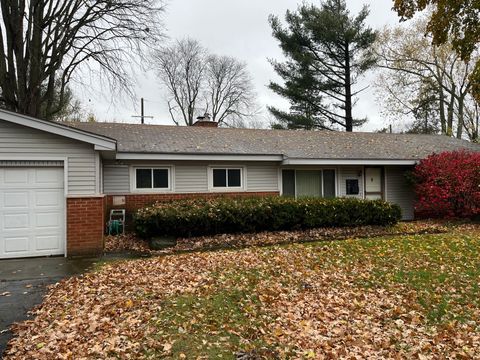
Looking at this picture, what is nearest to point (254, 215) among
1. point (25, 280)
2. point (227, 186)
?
point (227, 186)

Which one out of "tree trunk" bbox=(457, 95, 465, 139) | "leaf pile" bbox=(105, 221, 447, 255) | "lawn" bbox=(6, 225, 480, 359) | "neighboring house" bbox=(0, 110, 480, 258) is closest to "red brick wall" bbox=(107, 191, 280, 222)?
"neighboring house" bbox=(0, 110, 480, 258)

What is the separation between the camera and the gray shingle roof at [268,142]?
1277 cm

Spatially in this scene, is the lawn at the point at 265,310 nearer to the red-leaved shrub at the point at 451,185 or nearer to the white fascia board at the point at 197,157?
the white fascia board at the point at 197,157

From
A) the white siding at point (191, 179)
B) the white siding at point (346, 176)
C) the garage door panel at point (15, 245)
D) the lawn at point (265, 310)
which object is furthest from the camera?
the white siding at point (346, 176)

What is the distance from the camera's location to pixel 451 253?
8.11 meters

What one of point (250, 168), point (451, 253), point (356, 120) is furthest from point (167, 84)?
point (451, 253)

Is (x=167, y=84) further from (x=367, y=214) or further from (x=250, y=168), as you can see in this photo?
(x=367, y=214)

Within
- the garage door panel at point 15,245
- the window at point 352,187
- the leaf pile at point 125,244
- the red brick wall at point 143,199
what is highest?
the window at point 352,187

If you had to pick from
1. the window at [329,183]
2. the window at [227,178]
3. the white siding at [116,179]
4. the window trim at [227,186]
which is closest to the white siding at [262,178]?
the window trim at [227,186]

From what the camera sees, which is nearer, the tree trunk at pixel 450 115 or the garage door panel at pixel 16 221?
the garage door panel at pixel 16 221

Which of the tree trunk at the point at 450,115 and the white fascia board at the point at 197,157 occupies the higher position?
the tree trunk at the point at 450,115

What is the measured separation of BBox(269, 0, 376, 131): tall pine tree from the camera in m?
26.2

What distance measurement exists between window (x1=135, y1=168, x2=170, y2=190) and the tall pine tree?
1666cm

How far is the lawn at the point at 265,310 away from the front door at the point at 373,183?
750 centimetres
